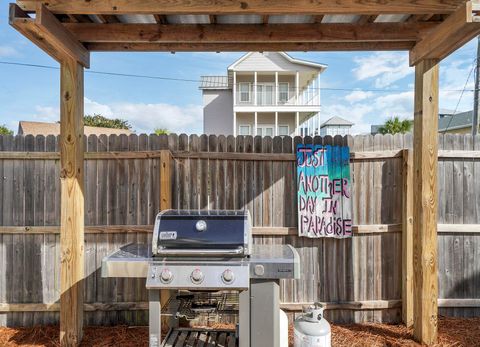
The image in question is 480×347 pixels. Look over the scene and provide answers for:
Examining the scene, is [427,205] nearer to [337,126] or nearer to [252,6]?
[252,6]

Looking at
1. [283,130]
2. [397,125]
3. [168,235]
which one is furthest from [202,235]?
[397,125]

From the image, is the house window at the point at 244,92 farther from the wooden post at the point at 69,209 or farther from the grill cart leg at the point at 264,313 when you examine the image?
the grill cart leg at the point at 264,313

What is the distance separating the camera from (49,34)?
2.18 m

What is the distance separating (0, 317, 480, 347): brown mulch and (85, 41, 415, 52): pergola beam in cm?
251

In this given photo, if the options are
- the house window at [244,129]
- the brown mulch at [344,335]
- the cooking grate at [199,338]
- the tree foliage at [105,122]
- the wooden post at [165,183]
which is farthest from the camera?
the tree foliage at [105,122]

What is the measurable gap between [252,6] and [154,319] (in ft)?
6.70

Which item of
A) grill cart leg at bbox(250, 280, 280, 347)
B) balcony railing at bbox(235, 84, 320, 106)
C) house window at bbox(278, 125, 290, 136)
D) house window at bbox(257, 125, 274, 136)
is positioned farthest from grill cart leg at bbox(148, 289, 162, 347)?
house window at bbox(278, 125, 290, 136)

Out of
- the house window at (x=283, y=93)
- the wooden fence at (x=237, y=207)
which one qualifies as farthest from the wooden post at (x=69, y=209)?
the house window at (x=283, y=93)

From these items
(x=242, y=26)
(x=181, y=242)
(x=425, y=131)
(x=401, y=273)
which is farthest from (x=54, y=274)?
(x=425, y=131)

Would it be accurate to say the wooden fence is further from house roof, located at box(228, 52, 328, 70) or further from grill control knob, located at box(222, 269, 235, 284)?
house roof, located at box(228, 52, 328, 70)

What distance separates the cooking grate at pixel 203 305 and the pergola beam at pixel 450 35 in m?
2.37

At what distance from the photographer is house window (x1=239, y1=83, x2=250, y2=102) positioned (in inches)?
591

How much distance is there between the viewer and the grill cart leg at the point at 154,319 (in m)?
1.92

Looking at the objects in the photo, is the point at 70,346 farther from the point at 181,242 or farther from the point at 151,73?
the point at 151,73
